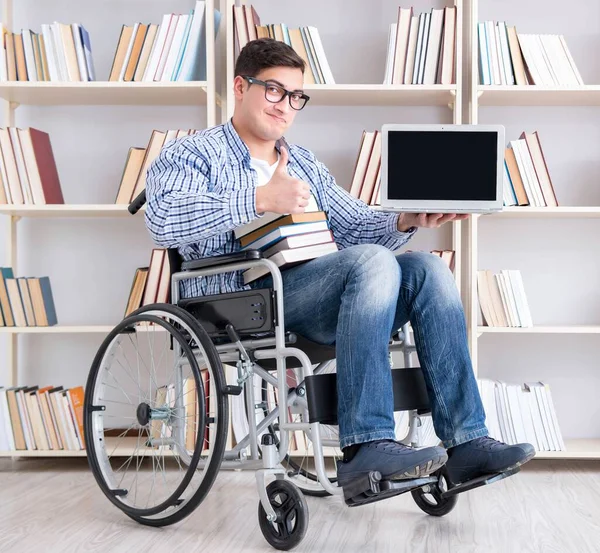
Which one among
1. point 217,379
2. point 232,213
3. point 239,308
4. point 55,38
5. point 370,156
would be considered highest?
point 55,38

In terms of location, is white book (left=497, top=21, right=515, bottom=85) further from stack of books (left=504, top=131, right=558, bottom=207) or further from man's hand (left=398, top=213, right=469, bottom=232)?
man's hand (left=398, top=213, right=469, bottom=232)

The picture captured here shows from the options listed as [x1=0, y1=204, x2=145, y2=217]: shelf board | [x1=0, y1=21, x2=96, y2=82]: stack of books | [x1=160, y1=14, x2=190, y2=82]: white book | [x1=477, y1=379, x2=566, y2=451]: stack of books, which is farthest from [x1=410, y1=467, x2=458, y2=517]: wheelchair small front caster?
[x1=0, y1=21, x2=96, y2=82]: stack of books

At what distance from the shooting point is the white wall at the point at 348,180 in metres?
2.94

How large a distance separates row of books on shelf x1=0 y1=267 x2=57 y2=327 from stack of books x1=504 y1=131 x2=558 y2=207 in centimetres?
154

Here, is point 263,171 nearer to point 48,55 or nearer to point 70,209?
point 70,209

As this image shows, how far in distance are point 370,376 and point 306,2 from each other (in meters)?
1.89

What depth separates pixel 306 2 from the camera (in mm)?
2994

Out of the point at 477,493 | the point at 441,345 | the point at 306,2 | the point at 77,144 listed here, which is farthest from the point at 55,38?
the point at 477,493

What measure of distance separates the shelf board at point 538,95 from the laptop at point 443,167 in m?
0.93

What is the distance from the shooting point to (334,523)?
188cm

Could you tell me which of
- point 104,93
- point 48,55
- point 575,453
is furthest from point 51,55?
point 575,453

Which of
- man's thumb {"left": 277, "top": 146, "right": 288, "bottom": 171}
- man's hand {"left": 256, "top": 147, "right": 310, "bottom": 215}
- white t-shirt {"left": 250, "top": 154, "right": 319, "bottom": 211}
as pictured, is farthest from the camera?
white t-shirt {"left": 250, "top": 154, "right": 319, "bottom": 211}

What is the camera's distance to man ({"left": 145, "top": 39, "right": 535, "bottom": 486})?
1.54m

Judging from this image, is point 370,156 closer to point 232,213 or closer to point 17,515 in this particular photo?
point 232,213
